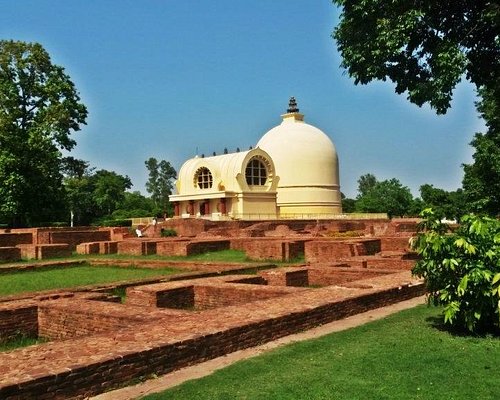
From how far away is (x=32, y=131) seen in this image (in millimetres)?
24375

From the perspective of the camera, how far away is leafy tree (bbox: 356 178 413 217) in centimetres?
4831

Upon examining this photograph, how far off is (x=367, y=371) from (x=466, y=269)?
5.56 feet

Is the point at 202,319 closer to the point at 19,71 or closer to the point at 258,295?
the point at 258,295

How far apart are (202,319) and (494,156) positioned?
570 inches

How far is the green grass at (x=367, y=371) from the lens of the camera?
4090 mm

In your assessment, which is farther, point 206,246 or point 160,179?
point 160,179

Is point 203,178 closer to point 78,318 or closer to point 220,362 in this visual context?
point 78,318

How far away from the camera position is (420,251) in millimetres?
5992

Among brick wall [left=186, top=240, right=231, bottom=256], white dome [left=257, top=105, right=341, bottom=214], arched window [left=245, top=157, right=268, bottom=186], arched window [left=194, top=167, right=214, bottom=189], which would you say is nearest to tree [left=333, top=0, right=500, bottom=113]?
brick wall [left=186, top=240, right=231, bottom=256]

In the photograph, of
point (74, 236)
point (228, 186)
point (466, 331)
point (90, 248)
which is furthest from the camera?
point (228, 186)

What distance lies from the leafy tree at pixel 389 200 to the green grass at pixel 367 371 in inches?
1674

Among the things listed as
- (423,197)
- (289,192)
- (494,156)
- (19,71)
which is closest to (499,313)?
(494,156)

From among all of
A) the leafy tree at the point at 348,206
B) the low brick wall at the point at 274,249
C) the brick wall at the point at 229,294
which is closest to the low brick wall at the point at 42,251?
the low brick wall at the point at 274,249

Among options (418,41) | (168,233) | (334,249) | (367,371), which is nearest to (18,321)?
(367,371)
